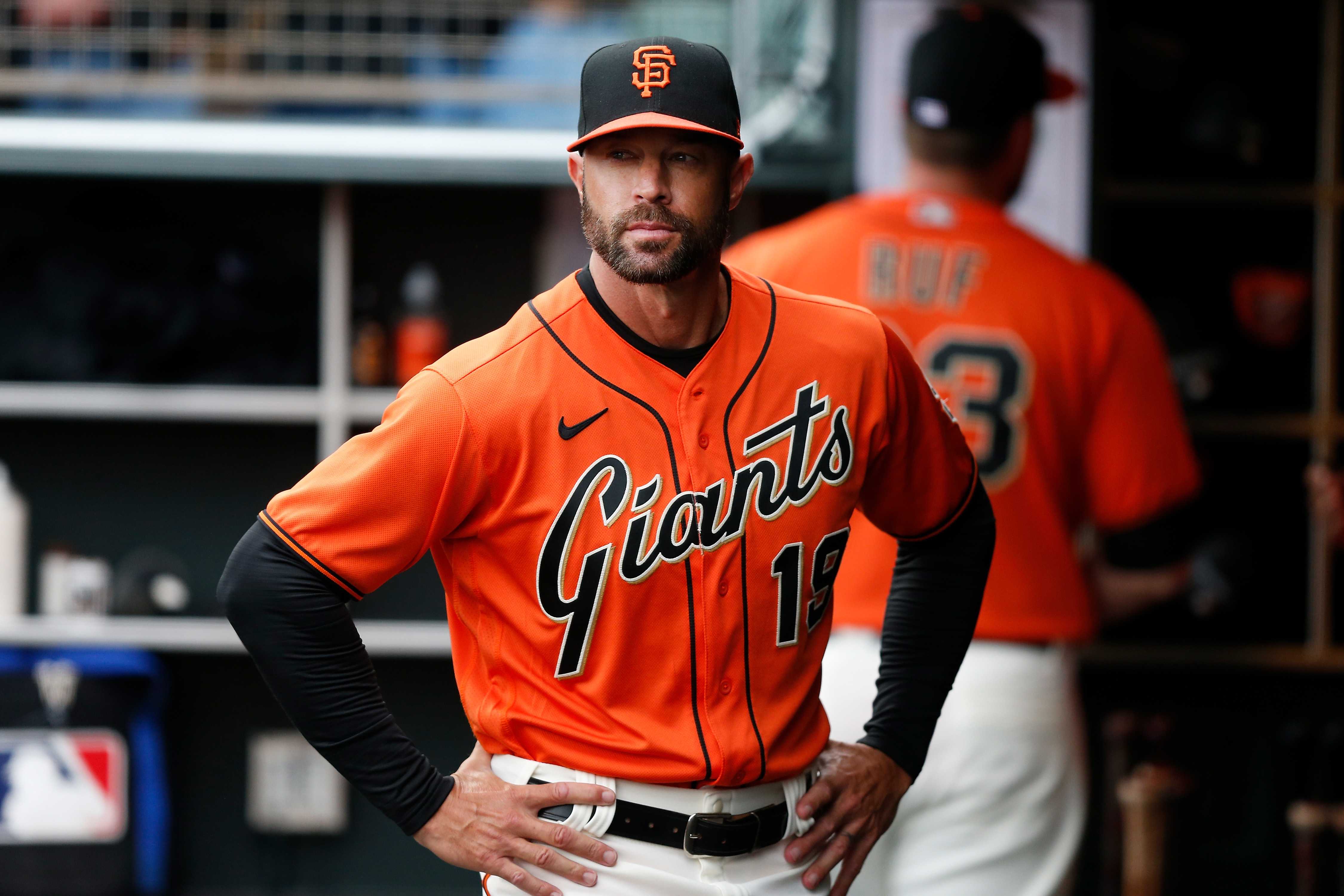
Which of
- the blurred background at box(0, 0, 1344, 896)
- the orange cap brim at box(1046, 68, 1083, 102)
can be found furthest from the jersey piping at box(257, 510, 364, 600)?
the blurred background at box(0, 0, 1344, 896)

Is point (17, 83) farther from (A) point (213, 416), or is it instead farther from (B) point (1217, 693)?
(B) point (1217, 693)

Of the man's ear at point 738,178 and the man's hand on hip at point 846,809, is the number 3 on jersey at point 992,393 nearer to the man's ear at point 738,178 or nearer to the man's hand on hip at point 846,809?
the man's hand on hip at point 846,809

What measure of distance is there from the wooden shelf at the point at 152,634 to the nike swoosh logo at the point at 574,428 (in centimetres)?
222

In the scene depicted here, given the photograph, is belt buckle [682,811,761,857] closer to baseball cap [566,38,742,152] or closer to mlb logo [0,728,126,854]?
baseball cap [566,38,742,152]

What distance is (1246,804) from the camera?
3.61 meters

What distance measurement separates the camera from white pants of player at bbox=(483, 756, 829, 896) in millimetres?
1518

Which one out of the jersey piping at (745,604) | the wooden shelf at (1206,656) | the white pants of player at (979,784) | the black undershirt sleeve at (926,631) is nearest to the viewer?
the jersey piping at (745,604)

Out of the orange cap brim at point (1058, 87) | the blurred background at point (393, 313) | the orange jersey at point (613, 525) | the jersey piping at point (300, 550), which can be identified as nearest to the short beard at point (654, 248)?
the orange jersey at point (613, 525)

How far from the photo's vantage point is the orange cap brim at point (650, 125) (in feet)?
4.69

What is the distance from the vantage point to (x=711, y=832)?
5.02ft

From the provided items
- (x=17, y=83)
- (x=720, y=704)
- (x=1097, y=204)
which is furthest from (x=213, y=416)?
(x=720, y=704)

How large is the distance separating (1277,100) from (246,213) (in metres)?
2.73

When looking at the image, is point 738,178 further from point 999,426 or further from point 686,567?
point 999,426

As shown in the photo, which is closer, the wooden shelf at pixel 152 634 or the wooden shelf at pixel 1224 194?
the wooden shelf at pixel 1224 194
